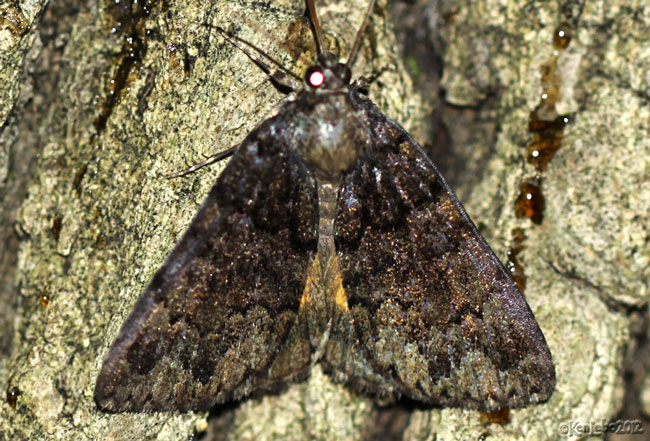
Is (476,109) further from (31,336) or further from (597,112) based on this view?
(31,336)

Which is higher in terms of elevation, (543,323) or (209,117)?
(209,117)

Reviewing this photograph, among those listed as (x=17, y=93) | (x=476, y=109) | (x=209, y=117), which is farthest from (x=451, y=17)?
(x=17, y=93)

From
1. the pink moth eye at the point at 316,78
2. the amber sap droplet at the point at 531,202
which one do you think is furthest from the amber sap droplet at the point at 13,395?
the amber sap droplet at the point at 531,202

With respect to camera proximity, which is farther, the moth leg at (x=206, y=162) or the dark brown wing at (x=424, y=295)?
the moth leg at (x=206, y=162)

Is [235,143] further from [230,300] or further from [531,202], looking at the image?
[531,202]

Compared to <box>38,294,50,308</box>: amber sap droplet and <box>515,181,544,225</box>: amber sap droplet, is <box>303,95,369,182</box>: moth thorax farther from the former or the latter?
<box>38,294,50,308</box>: amber sap droplet

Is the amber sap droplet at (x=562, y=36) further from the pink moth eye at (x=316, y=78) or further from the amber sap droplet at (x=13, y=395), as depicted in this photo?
the amber sap droplet at (x=13, y=395)

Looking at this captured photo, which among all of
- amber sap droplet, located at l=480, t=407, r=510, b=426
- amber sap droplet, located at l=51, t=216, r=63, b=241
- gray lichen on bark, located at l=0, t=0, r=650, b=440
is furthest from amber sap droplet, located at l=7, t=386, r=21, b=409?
amber sap droplet, located at l=480, t=407, r=510, b=426
